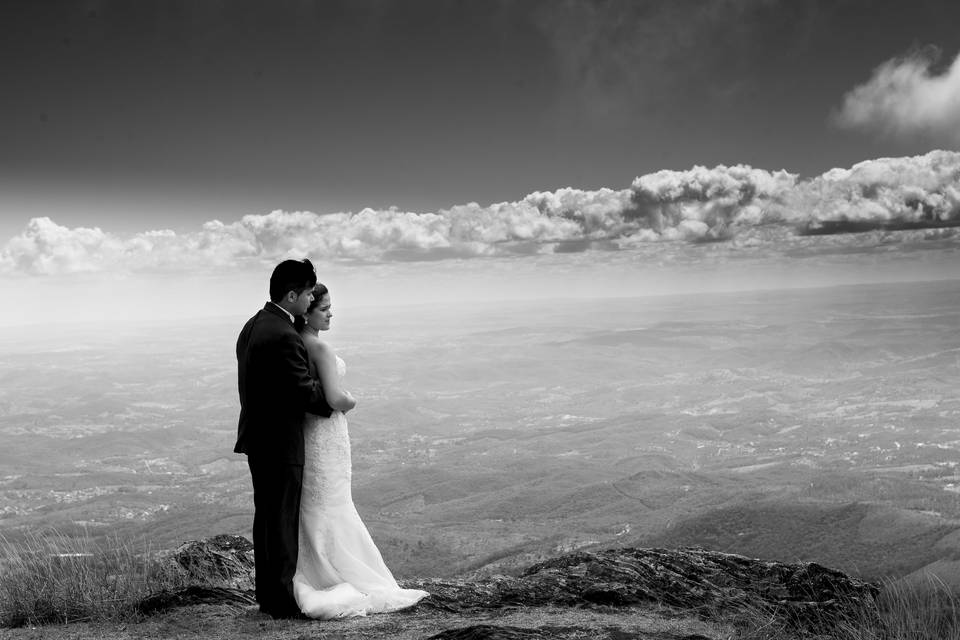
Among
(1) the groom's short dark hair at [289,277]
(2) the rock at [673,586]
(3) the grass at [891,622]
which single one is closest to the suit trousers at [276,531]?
(2) the rock at [673,586]

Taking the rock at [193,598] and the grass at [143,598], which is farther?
the rock at [193,598]

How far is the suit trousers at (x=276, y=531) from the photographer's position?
7.55 m

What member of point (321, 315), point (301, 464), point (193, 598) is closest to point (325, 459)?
point (301, 464)

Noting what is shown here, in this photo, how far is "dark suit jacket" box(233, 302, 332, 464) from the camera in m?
7.28

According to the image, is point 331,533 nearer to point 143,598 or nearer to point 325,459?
point 325,459

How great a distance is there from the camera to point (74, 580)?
27.5 ft

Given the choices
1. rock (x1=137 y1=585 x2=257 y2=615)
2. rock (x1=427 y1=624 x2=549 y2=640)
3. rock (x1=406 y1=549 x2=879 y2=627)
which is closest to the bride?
rock (x1=406 y1=549 x2=879 y2=627)

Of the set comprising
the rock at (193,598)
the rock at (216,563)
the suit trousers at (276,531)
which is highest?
the suit trousers at (276,531)

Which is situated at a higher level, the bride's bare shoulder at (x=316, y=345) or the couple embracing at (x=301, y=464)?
the bride's bare shoulder at (x=316, y=345)

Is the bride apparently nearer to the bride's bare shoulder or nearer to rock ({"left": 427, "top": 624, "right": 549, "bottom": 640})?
the bride's bare shoulder

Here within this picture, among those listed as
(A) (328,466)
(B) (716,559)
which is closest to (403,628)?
(A) (328,466)

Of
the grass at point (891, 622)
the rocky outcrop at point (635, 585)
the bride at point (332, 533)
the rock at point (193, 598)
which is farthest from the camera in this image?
the rocky outcrop at point (635, 585)

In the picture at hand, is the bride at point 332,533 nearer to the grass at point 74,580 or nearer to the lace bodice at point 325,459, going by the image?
the lace bodice at point 325,459

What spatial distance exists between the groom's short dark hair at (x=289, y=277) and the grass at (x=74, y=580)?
379 centimetres
